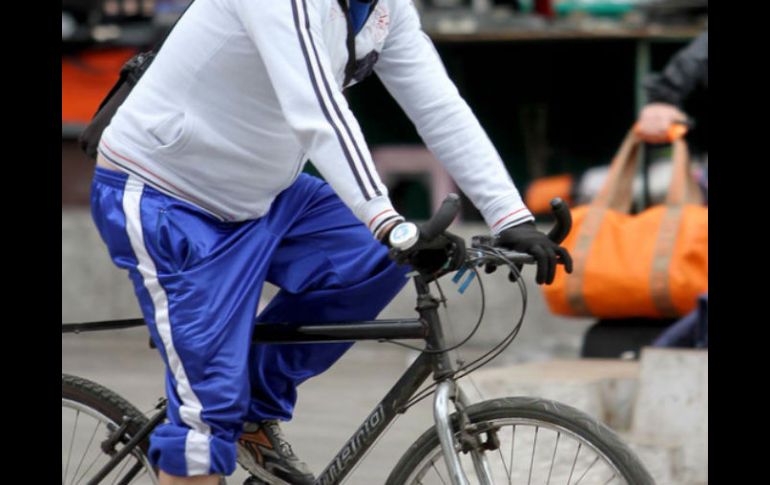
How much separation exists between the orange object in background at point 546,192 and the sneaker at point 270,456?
6295 mm

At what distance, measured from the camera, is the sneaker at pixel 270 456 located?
4.02 meters

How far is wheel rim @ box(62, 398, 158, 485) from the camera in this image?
4.08 meters

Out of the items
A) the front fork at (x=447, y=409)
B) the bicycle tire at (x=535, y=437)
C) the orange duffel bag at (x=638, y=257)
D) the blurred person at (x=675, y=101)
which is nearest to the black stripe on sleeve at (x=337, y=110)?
the front fork at (x=447, y=409)

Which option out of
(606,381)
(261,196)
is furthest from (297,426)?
(261,196)

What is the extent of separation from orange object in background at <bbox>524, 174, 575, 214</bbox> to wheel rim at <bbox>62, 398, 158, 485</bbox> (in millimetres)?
6241

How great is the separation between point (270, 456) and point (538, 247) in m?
0.93

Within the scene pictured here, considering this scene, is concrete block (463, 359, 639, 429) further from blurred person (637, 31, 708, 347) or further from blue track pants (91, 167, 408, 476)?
blue track pants (91, 167, 408, 476)

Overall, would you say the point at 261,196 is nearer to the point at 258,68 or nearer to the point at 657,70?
the point at 258,68

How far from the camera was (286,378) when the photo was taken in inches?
160

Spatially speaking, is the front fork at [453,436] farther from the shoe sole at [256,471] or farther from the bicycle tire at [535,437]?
the shoe sole at [256,471]

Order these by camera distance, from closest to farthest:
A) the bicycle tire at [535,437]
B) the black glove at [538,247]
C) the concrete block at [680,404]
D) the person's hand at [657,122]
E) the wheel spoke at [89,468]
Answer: the bicycle tire at [535,437] → the black glove at [538,247] → the wheel spoke at [89,468] → the concrete block at [680,404] → the person's hand at [657,122]

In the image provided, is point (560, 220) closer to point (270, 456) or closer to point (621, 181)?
point (270, 456)

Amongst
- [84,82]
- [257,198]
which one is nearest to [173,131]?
[257,198]
